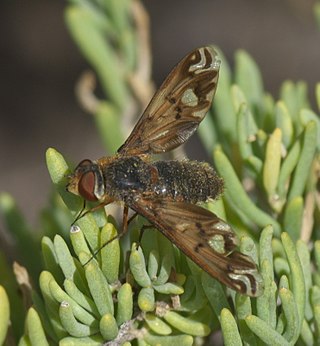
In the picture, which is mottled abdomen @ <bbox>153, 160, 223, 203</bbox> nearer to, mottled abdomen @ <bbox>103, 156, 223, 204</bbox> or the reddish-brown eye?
mottled abdomen @ <bbox>103, 156, 223, 204</bbox>

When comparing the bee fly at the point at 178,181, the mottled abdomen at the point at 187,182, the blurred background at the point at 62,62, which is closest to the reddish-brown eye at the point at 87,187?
the bee fly at the point at 178,181

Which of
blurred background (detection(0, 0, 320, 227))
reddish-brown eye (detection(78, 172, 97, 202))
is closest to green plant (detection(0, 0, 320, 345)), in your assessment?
reddish-brown eye (detection(78, 172, 97, 202))

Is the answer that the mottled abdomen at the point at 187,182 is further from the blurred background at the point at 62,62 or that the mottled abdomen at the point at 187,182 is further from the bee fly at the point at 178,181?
the blurred background at the point at 62,62

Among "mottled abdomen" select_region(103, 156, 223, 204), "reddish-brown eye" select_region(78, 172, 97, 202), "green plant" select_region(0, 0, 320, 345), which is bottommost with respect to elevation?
"green plant" select_region(0, 0, 320, 345)

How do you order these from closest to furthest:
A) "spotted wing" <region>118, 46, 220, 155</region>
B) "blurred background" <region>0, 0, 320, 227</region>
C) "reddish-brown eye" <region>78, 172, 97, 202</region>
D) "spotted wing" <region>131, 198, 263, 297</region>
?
"spotted wing" <region>131, 198, 263, 297</region>, "reddish-brown eye" <region>78, 172, 97, 202</region>, "spotted wing" <region>118, 46, 220, 155</region>, "blurred background" <region>0, 0, 320, 227</region>

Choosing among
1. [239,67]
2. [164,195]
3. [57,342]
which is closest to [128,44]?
[239,67]

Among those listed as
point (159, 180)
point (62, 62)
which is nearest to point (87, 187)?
point (159, 180)

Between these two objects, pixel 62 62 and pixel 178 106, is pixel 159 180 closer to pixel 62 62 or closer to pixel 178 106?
pixel 178 106
